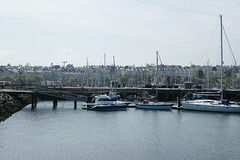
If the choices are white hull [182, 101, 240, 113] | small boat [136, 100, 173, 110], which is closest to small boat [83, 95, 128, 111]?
small boat [136, 100, 173, 110]

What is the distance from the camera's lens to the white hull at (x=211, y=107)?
245 ft

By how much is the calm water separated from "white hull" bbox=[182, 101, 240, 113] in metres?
1.64

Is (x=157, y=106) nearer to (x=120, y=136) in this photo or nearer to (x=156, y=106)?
(x=156, y=106)

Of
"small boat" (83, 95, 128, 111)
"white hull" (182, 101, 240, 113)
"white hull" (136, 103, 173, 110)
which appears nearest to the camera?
"white hull" (182, 101, 240, 113)

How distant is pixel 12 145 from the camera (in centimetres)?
4400

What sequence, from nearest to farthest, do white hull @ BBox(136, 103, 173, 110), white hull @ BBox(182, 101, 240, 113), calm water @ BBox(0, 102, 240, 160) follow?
calm water @ BBox(0, 102, 240, 160)
white hull @ BBox(182, 101, 240, 113)
white hull @ BBox(136, 103, 173, 110)

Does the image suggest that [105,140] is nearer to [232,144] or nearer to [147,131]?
[147,131]

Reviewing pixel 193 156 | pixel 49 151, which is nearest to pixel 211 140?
pixel 193 156

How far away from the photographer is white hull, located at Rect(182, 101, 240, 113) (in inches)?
2945

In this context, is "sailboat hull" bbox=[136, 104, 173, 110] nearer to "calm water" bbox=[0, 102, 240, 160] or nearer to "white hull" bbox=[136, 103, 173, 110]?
"white hull" bbox=[136, 103, 173, 110]

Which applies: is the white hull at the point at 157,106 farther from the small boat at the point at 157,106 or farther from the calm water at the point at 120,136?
the calm water at the point at 120,136

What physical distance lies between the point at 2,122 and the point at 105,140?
2106 cm

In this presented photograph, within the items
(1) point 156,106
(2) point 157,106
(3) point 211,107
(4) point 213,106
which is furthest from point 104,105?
(4) point 213,106

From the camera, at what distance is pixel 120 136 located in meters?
51.0
